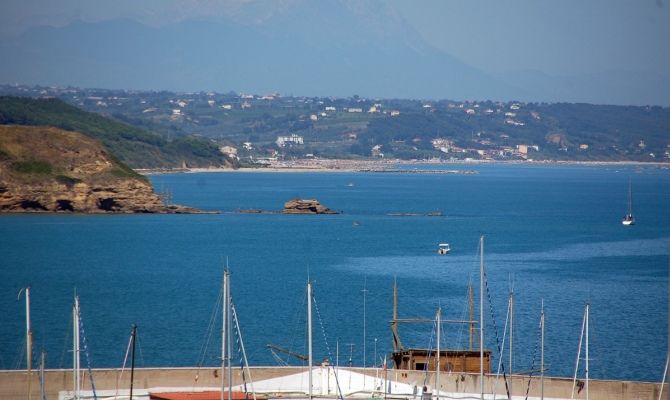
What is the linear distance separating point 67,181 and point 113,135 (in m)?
72.4

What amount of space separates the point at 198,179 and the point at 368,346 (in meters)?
131

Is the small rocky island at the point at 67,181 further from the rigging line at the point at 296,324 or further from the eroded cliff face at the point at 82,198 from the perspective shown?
the rigging line at the point at 296,324

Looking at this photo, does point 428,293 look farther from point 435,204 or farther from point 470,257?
point 435,204

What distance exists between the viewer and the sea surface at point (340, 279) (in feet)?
132

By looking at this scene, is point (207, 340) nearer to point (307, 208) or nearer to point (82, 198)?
point (82, 198)

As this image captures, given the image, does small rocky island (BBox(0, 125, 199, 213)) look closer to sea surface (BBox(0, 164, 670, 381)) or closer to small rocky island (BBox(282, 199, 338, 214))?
sea surface (BBox(0, 164, 670, 381))

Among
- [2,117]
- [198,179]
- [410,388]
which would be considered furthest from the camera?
[198,179]

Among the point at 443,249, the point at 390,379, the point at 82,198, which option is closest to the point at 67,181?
the point at 82,198

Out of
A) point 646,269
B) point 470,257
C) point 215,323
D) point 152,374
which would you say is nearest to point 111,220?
point 470,257

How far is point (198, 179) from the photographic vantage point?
557ft

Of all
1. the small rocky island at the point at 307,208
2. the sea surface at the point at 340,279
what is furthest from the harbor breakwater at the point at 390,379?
the small rocky island at the point at 307,208

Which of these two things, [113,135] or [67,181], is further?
[113,135]

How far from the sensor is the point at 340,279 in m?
60.2

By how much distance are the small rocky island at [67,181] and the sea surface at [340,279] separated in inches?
111
